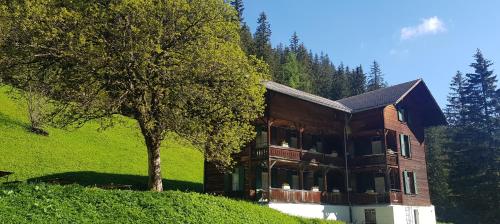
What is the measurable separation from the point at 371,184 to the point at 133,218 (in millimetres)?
24596

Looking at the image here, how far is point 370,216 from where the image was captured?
3825cm

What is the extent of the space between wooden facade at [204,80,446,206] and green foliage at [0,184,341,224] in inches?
384

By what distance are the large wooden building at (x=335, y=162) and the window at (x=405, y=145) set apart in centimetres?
9

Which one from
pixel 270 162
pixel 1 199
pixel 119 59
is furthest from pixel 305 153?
pixel 1 199

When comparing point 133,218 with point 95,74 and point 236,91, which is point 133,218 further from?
point 236,91

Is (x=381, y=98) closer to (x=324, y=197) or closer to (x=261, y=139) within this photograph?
(x=324, y=197)

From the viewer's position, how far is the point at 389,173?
39031mm

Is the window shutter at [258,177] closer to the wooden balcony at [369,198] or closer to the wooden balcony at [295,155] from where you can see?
the wooden balcony at [295,155]

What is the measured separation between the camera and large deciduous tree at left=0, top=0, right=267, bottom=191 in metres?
22.3

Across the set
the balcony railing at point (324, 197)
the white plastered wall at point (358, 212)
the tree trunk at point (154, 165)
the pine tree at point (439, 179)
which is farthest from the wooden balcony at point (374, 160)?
the pine tree at point (439, 179)

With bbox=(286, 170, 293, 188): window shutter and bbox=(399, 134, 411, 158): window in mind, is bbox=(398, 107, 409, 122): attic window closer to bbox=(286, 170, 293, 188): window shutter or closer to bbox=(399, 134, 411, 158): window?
bbox=(399, 134, 411, 158): window

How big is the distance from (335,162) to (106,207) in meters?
23.2

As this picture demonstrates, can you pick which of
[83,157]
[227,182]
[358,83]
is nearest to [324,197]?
[227,182]

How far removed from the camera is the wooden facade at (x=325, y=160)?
3516 centimetres
